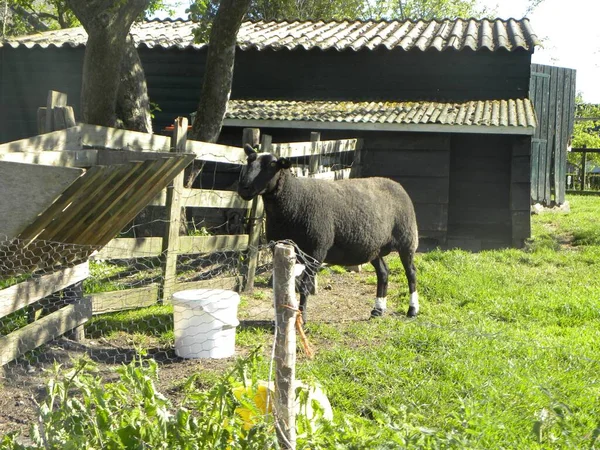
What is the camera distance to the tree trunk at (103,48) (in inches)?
346

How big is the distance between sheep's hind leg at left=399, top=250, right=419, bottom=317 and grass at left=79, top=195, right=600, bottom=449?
14 cm

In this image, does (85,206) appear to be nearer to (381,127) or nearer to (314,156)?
(314,156)

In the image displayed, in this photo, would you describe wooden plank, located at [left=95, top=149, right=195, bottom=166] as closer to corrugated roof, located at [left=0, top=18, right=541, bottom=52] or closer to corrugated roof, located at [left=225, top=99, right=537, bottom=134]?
corrugated roof, located at [left=225, top=99, right=537, bottom=134]

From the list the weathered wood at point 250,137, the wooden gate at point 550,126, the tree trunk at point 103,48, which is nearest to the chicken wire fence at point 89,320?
the weathered wood at point 250,137

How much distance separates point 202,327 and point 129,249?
1.25m

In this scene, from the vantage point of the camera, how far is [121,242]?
6895mm

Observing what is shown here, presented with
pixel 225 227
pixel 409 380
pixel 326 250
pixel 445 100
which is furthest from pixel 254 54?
pixel 409 380

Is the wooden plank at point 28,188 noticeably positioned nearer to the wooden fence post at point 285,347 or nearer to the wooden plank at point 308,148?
the wooden fence post at point 285,347

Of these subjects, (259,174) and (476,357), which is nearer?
(476,357)

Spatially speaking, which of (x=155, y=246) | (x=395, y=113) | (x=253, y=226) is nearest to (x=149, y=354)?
(x=155, y=246)

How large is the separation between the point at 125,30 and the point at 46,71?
9313 millimetres

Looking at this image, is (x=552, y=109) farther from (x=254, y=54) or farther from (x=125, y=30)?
(x=125, y=30)

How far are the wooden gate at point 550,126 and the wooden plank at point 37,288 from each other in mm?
13818

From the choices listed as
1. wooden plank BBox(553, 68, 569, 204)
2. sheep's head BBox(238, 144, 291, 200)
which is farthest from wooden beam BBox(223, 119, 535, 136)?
wooden plank BBox(553, 68, 569, 204)
